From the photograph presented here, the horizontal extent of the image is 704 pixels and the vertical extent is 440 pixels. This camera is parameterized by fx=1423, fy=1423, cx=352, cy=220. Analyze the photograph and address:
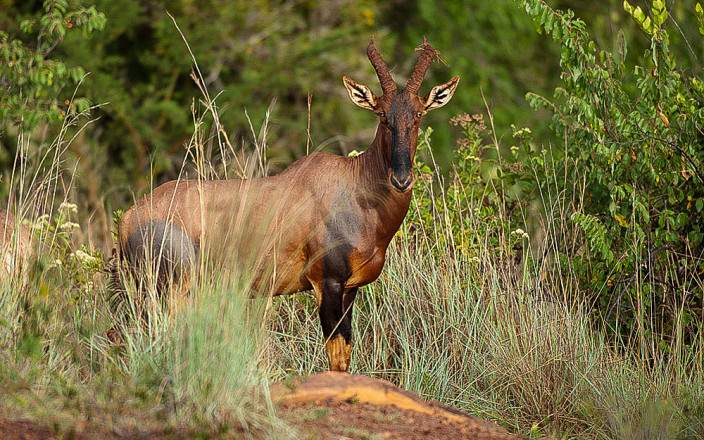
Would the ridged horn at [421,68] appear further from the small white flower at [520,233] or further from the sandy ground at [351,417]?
the sandy ground at [351,417]

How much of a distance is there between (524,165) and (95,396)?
467 centimetres

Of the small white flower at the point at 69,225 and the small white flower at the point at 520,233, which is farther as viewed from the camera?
the small white flower at the point at 520,233

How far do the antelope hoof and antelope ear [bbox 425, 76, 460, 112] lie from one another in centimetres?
145

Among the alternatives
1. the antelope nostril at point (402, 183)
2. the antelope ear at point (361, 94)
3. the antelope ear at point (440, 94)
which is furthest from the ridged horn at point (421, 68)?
the antelope nostril at point (402, 183)

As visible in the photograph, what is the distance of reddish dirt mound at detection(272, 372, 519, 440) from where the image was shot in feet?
20.1

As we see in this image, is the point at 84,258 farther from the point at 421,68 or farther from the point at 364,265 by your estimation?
the point at 421,68

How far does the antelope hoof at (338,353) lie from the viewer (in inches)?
322

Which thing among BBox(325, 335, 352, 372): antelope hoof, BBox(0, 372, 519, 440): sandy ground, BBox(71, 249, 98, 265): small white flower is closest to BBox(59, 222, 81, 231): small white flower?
BBox(71, 249, 98, 265): small white flower

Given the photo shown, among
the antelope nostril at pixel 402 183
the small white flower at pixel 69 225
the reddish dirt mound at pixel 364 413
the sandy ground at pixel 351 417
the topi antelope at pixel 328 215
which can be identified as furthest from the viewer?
the small white flower at pixel 69 225

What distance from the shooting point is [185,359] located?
619 centimetres

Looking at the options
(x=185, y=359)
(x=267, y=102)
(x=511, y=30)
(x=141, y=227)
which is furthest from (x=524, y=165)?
(x=511, y=30)

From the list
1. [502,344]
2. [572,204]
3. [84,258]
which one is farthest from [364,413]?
[572,204]

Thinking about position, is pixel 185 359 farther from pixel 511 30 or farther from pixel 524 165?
pixel 511 30

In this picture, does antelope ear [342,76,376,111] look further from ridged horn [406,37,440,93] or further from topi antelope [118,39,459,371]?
ridged horn [406,37,440,93]
